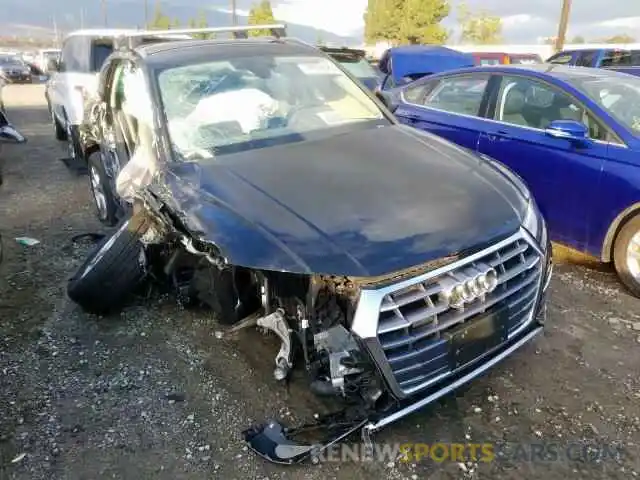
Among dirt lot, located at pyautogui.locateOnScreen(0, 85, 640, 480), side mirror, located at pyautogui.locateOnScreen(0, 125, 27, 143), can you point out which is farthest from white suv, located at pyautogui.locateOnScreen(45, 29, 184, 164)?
dirt lot, located at pyautogui.locateOnScreen(0, 85, 640, 480)

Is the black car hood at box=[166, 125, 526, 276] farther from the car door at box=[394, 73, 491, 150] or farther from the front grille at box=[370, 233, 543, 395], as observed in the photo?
the car door at box=[394, 73, 491, 150]

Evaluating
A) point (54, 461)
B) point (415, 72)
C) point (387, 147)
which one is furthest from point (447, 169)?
point (415, 72)

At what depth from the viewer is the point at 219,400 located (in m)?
3.07

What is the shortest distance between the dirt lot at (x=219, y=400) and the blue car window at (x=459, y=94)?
1883 millimetres

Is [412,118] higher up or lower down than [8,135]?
higher up

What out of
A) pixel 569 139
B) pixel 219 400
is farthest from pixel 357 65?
pixel 219 400

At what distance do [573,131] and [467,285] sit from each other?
2.38 meters

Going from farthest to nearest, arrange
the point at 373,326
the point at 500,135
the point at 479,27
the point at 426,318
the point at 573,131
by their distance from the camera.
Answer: the point at 479,27 → the point at 500,135 → the point at 573,131 → the point at 426,318 → the point at 373,326

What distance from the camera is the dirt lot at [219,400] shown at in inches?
103

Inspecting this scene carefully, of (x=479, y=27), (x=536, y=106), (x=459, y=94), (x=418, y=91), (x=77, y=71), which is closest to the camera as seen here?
(x=536, y=106)

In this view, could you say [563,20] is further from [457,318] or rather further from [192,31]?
[457,318]

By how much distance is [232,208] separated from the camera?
9.21 ft

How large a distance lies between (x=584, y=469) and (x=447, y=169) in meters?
1.62

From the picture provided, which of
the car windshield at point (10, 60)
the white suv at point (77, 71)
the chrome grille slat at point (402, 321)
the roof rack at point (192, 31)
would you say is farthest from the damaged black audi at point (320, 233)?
the car windshield at point (10, 60)
